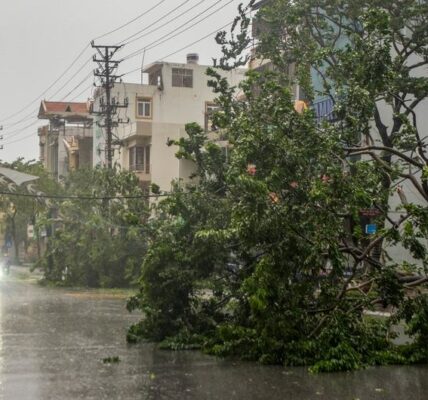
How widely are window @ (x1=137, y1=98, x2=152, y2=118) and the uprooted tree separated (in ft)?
125

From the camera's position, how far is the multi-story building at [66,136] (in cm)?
6781

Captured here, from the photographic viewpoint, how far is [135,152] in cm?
5250

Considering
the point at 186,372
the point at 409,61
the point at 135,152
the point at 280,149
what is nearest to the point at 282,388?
the point at 186,372

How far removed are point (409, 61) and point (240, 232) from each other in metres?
15.5

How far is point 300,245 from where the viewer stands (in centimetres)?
1356

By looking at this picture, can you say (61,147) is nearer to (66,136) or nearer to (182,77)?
(66,136)

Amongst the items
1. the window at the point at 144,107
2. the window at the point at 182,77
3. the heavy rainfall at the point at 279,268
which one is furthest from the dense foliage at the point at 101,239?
the window at the point at 182,77

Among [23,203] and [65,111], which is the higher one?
[65,111]

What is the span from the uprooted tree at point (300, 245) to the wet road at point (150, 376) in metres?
0.65

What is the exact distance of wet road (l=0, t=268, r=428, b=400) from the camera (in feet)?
36.0

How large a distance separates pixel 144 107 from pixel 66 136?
18.8m

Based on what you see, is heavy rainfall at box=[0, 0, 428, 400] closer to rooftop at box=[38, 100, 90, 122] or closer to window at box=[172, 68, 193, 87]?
window at box=[172, 68, 193, 87]

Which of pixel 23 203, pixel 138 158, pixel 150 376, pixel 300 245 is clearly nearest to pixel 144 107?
pixel 138 158

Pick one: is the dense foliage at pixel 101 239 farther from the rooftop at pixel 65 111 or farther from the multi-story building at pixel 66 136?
the rooftop at pixel 65 111
